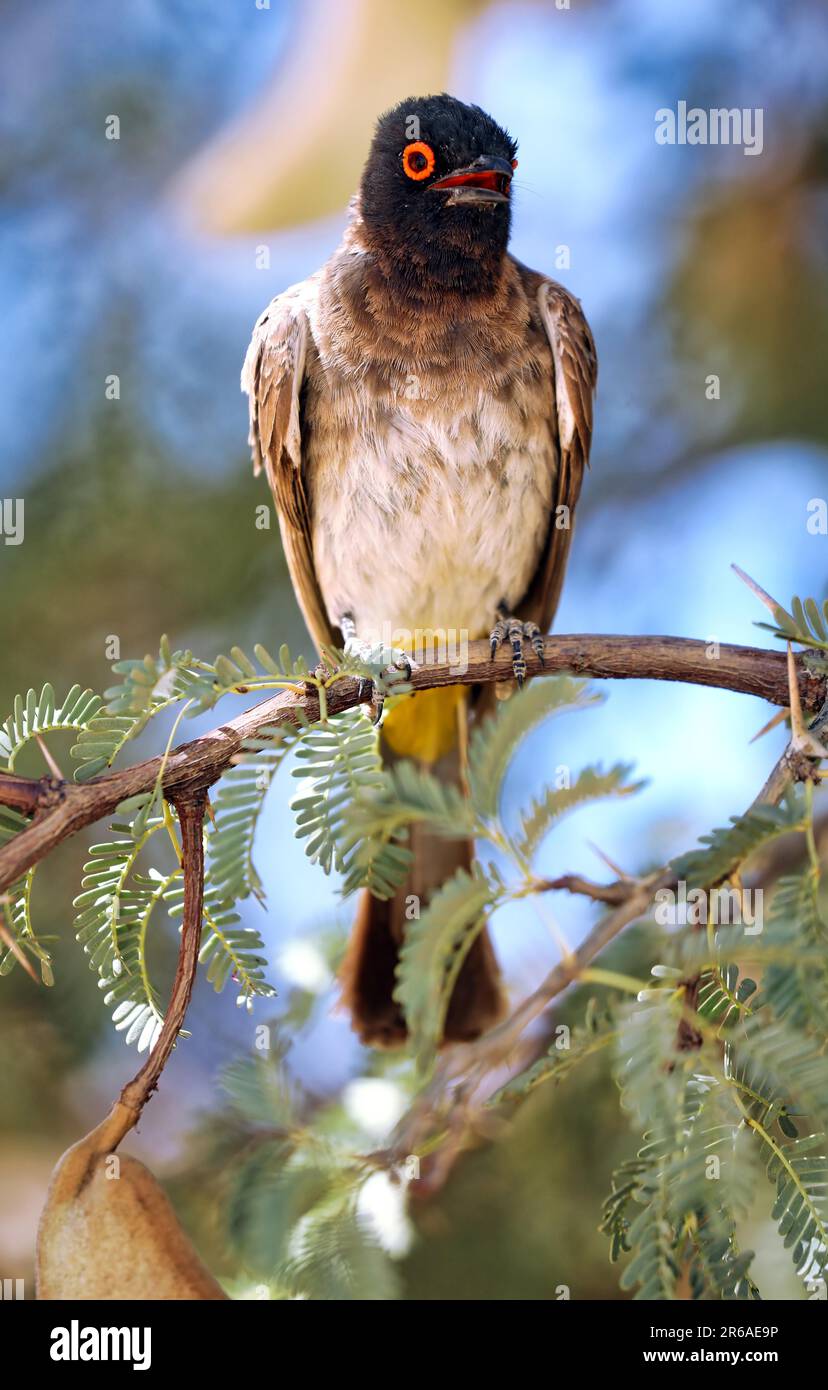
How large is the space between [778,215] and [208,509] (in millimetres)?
1965

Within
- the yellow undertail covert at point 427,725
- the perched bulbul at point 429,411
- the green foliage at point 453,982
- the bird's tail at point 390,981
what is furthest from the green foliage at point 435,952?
the yellow undertail covert at point 427,725

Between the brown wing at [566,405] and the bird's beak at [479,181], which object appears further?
the brown wing at [566,405]

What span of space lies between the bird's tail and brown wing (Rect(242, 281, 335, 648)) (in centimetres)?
89

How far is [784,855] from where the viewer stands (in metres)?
2.66

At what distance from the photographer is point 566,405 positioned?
9.84 feet

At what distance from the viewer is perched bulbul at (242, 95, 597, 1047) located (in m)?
2.84

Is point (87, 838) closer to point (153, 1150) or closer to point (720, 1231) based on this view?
point (153, 1150)

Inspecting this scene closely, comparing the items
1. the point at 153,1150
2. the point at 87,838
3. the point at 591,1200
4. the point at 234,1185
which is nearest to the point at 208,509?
the point at 87,838

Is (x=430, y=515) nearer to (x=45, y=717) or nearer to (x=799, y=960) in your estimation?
(x=45, y=717)

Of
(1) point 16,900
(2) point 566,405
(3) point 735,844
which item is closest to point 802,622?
(3) point 735,844

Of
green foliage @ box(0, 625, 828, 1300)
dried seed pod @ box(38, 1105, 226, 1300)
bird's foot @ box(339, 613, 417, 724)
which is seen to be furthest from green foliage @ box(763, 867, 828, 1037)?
dried seed pod @ box(38, 1105, 226, 1300)

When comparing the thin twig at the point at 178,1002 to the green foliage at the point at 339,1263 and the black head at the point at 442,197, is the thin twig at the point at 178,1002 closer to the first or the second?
the green foliage at the point at 339,1263

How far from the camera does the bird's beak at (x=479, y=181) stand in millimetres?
2814

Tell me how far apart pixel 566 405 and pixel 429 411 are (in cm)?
39
